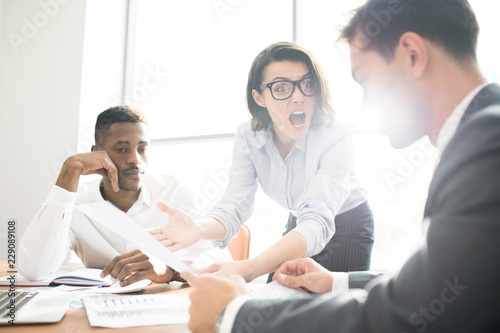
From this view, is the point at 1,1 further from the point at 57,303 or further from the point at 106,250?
the point at 57,303

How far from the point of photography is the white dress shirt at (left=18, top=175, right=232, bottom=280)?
1.57 metres

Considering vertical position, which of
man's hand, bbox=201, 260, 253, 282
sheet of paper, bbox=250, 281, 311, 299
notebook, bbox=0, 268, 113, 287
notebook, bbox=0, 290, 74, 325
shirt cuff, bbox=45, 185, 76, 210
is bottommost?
notebook, bbox=0, 268, 113, 287

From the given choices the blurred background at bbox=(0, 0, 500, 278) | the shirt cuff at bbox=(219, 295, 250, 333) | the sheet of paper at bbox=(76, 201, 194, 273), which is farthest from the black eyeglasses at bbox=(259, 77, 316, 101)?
the blurred background at bbox=(0, 0, 500, 278)

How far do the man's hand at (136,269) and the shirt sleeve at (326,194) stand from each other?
0.50 metres

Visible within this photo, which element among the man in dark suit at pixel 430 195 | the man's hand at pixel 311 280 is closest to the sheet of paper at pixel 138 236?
the man in dark suit at pixel 430 195

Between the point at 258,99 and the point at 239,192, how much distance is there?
0.43 m

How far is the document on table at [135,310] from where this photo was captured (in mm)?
812

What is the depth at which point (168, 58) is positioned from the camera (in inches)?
149

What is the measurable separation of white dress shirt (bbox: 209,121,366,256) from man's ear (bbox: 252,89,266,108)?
0.12 metres

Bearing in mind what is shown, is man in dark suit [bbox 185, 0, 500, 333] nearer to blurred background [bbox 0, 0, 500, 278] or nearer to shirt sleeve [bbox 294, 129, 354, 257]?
shirt sleeve [bbox 294, 129, 354, 257]

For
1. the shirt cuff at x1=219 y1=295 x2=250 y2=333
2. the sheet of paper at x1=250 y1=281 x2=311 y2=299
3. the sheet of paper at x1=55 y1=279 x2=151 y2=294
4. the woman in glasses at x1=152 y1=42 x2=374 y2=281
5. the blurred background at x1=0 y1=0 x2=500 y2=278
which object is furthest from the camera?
the blurred background at x1=0 y1=0 x2=500 y2=278

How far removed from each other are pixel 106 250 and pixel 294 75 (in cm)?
122

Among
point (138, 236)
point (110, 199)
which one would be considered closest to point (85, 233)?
point (110, 199)

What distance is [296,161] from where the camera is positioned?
1.63m
